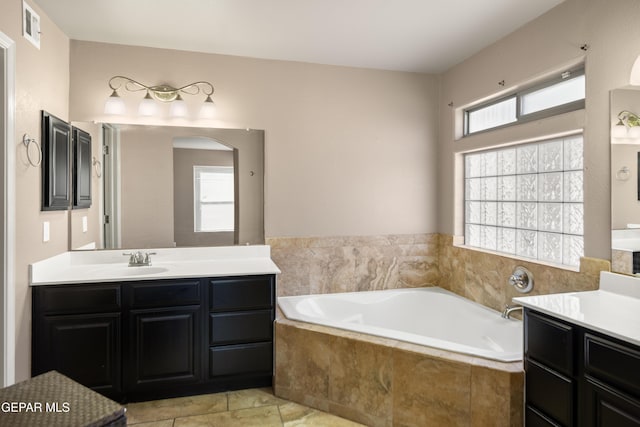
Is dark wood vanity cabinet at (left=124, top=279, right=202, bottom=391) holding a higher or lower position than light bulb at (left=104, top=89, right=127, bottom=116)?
lower

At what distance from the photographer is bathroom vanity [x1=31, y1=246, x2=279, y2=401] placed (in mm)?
2482

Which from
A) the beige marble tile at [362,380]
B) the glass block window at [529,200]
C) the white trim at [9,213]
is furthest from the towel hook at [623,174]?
the white trim at [9,213]

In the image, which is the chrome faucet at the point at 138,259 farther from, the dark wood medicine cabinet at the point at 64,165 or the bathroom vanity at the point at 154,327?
the dark wood medicine cabinet at the point at 64,165

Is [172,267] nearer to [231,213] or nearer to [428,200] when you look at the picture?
[231,213]

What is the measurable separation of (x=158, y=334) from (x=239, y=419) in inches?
30.7

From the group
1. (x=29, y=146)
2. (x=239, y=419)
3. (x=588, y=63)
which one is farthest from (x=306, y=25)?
(x=239, y=419)

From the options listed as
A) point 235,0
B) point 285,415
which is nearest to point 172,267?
point 285,415

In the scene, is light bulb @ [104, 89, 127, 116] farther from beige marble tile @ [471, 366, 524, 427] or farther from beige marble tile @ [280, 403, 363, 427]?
beige marble tile @ [471, 366, 524, 427]

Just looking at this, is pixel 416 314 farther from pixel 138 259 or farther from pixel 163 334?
pixel 138 259

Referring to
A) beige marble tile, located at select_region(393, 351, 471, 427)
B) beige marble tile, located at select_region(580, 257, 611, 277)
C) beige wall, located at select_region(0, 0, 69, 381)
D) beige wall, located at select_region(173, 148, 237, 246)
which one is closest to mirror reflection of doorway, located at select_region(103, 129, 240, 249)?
beige wall, located at select_region(173, 148, 237, 246)

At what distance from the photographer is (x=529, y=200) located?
2.92 metres

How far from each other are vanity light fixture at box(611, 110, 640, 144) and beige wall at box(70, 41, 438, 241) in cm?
177

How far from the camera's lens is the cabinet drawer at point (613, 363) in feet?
4.73

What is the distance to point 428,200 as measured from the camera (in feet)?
12.5
